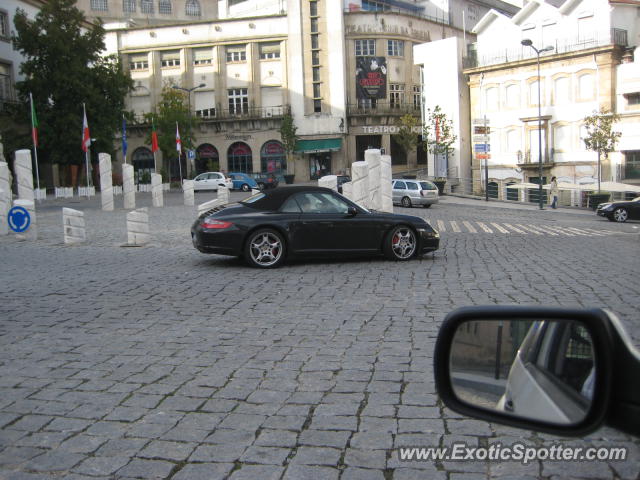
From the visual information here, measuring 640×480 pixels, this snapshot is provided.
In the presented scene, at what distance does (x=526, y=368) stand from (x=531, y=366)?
16mm

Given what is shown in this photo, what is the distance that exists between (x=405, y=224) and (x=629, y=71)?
40842 mm

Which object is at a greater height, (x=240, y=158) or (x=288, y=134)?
(x=288, y=134)

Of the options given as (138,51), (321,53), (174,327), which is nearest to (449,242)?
(174,327)

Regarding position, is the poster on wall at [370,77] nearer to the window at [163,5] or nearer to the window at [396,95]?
the window at [396,95]

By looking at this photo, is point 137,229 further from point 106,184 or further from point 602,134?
point 602,134

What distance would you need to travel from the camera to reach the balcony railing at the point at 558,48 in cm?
4897

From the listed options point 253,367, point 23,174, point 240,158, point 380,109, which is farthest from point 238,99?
point 253,367

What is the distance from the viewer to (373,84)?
7131cm

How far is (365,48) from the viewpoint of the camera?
2803 inches

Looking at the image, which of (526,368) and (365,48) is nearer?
(526,368)

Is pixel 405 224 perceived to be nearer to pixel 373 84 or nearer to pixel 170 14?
pixel 373 84

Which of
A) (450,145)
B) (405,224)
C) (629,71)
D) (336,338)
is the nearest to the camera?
(336,338)

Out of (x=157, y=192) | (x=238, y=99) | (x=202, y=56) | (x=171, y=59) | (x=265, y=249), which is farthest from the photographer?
(x=171, y=59)

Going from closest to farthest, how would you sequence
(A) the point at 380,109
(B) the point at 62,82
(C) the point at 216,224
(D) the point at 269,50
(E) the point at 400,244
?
(C) the point at 216,224
(E) the point at 400,244
(B) the point at 62,82
(A) the point at 380,109
(D) the point at 269,50
